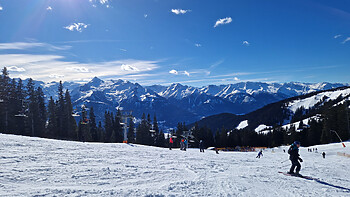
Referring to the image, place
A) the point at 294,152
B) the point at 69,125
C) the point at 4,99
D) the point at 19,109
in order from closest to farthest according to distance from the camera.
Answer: the point at 294,152, the point at 4,99, the point at 19,109, the point at 69,125

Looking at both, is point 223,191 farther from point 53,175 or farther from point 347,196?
point 53,175

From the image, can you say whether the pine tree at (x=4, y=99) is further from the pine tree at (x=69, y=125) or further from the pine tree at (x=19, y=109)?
the pine tree at (x=69, y=125)

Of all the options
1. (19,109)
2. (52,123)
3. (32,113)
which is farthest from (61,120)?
(19,109)

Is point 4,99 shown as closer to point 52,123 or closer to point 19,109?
point 19,109

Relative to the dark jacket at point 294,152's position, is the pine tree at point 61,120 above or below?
above

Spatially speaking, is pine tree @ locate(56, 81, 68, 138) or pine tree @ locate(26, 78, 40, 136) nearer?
pine tree @ locate(26, 78, 40, 136)

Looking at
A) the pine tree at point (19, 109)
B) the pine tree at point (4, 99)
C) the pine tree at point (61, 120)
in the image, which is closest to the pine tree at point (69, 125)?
the pine tree at point (61, 120)

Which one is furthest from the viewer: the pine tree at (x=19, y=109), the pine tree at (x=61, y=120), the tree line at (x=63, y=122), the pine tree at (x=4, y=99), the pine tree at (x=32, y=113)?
the pine tree at (x=61, y=120)

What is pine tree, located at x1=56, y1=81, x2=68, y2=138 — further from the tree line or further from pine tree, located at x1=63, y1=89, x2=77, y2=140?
pine tree, located at x1=63, y1=89, x2=77, y2=140

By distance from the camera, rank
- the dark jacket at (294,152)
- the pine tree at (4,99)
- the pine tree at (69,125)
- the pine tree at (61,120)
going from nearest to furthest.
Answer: the dark jacket at (294,152) < the pine tree at (4,99) < the pine tree at (61,120) < the pine tree at (69,125)

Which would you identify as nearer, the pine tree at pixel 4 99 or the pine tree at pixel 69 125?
the pine tree at pixel 4 99

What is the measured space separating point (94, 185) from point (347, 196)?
32.7 feet

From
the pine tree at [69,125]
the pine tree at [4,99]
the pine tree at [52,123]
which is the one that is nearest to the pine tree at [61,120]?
the pine tree at [69,125]

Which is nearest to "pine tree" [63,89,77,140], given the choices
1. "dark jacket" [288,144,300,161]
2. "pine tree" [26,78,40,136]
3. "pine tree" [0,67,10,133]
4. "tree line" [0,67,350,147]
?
"tree line" [0,67,350,147]
